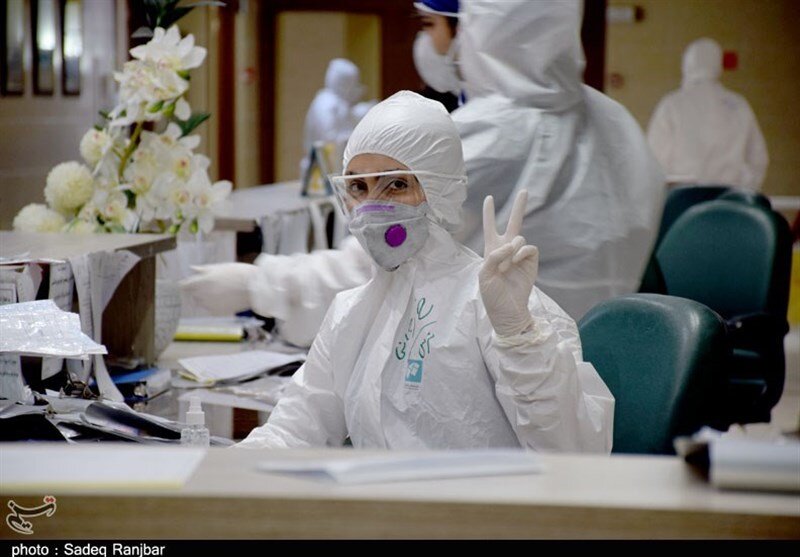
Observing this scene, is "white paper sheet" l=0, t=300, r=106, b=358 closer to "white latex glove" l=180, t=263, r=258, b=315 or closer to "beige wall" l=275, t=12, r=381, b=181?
"white latex glove" l=180, t=263, r=258, b=315

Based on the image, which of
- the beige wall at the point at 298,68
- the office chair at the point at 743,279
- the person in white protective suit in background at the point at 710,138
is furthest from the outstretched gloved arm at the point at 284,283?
the beige wall at the point at 298,68

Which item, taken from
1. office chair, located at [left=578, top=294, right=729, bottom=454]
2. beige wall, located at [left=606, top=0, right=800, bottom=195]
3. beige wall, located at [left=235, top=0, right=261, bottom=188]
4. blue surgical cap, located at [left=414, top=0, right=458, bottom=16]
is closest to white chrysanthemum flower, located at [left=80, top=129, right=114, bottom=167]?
blue surgical cap, located at [left=414, top=0, right=458, bottom=16]

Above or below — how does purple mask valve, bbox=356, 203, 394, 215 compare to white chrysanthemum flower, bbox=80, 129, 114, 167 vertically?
below

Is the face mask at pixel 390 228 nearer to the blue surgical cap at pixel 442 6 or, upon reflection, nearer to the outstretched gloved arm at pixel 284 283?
the outstretched gloved arm at pixel 284 283

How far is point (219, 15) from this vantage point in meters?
10.7

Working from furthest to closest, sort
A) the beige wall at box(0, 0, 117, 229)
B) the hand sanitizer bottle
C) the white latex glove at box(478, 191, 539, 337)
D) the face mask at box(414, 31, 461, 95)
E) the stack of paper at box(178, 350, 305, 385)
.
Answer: the beige wall at box(0, 0, 117, 229), the face mask at box(414, 31, 461, 95), the stack of paper at box(178, 350, 305, 385), the hand sanitizer bottle, the white latex glove at box(478, 191, 539, 337)

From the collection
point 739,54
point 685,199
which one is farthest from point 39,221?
point 739,54

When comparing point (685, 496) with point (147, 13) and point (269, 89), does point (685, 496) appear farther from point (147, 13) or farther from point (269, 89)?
point (269, 89)

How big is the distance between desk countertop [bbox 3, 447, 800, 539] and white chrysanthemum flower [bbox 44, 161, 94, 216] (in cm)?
192

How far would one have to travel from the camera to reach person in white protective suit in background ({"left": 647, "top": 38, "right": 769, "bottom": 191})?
27.5 feet

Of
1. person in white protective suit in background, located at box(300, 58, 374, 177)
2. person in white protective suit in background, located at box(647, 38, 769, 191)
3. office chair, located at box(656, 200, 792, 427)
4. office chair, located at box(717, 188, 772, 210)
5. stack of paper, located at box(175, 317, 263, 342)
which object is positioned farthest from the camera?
person in white protective suit in background, located at box(300, 58, 374, 177)

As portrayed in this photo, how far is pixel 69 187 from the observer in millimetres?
2838

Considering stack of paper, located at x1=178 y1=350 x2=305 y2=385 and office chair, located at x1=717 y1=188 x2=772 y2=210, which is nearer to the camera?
stack of paper, located at x1=178 y1=350 x2=305 y2=385
